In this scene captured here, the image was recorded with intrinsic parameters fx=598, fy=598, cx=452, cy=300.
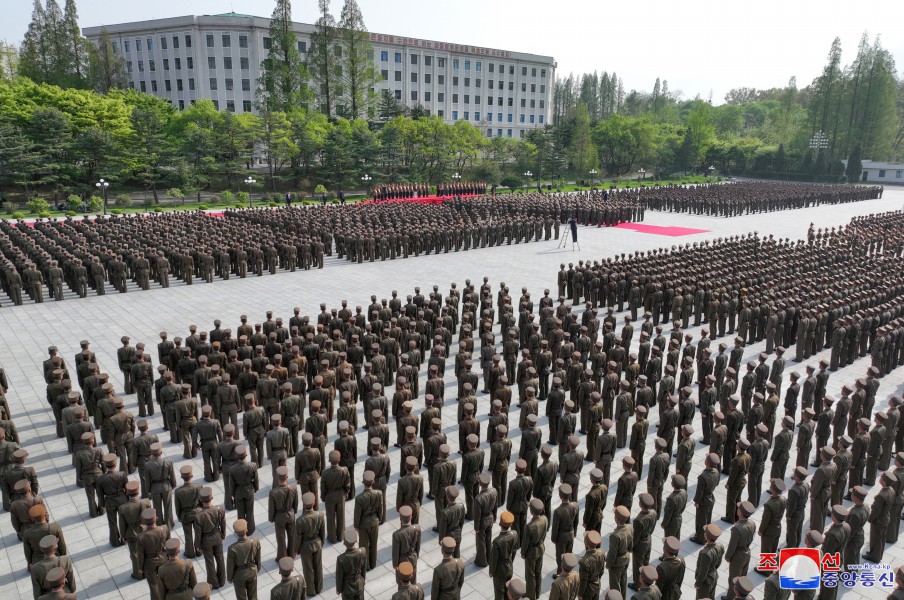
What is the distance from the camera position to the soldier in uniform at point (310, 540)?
227 inches

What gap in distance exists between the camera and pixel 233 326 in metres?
15.2

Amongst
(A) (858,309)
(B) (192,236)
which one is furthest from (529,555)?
(B) (192,236)

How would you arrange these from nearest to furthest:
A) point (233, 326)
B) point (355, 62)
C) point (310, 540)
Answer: point (310, 540), point (233, 326), point (355, 62)

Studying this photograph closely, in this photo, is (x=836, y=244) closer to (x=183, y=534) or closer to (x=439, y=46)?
(x=183, y=534)

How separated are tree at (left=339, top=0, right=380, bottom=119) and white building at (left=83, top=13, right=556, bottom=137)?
366 centimetres

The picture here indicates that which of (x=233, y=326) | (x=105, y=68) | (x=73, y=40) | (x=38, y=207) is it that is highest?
(x=73, y=40)

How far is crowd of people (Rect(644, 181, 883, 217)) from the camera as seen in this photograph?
132 feet

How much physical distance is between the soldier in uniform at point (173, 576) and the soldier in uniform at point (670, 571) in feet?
13.6

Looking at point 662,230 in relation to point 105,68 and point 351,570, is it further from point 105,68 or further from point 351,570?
point 105,68

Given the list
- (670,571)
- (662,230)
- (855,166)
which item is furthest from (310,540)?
(855,166)

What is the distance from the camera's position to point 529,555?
592 cm

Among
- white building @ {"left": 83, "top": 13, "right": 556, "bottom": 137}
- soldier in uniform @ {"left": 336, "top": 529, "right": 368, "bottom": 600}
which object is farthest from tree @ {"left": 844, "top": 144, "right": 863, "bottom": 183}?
soldier in uniform @ {"left": 336, "top": 529, "right": 368, "bottom": 600}

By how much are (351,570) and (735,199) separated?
42363 mm

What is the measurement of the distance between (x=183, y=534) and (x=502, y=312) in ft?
28.2
